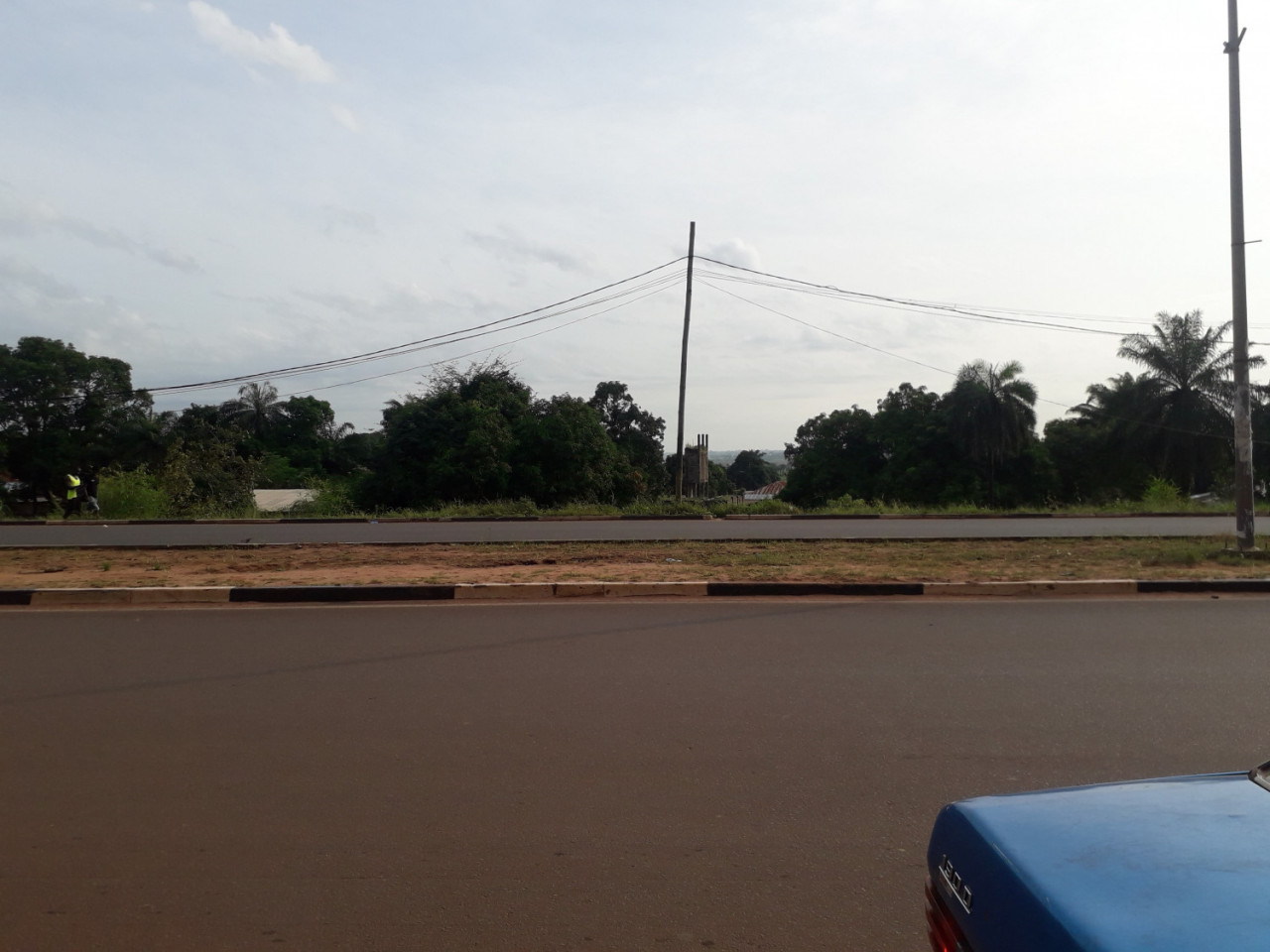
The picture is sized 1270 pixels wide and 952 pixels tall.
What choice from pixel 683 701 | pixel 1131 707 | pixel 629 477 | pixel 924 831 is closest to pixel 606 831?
pixel 924 831

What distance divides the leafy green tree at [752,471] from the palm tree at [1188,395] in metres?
78.3

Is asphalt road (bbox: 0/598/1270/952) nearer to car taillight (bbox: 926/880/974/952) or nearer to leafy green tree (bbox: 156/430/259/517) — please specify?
car taillight (bbox: 926/880/974/952)

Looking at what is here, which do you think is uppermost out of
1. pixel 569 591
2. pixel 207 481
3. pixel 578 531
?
pixel 207 481

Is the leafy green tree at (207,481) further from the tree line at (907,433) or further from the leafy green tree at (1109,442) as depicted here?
the leafy green tree at (1109,442)

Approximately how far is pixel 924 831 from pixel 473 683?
3.41 m

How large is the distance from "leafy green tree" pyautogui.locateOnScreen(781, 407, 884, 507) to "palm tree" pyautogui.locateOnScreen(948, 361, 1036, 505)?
7.64 metres

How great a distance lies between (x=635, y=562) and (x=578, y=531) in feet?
19.5

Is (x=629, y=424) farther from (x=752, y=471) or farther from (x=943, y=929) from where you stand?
(x=752, y=471)

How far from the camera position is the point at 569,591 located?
10.2 metres

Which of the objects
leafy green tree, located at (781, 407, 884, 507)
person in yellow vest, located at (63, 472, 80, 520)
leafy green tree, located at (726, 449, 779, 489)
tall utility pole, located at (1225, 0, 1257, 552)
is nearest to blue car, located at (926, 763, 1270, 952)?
tall utility pole, located at (1225, 0, 1257, 552)

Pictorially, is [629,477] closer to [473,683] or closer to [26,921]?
[473,683]

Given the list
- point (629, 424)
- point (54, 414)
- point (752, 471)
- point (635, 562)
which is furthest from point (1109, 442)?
point (752, 471)

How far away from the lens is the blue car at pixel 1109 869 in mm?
1665

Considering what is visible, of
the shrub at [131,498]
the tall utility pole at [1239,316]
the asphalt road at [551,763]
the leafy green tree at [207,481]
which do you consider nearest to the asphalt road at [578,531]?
the tall utility pole at [1239,316]
